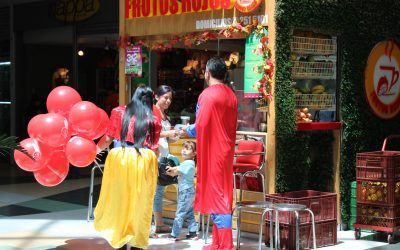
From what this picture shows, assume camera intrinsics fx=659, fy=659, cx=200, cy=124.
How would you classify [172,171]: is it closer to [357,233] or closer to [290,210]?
[290,210]

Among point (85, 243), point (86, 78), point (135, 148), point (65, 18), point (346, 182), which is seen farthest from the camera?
point (86, 78)

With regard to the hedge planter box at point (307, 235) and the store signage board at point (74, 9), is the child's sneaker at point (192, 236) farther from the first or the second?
the store signage board at point (74, 9)

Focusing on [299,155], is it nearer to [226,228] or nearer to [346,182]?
[346,182]

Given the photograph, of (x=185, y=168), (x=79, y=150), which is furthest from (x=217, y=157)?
(x=79, y=150)

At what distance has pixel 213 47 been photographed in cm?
809

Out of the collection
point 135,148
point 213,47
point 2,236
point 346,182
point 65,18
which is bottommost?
point 2,236

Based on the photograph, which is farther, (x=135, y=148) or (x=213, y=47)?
(x=213, y=47)

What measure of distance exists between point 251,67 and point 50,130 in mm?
2367

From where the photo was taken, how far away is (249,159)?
23.6 ft

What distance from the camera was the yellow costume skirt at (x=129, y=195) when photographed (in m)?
5.99

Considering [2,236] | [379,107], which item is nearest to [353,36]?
[379,107]

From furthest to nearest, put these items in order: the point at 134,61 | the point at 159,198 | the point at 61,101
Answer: the point at 134,61 → the point at 159,198 → the point at 61,101

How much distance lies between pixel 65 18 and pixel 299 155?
6992mm

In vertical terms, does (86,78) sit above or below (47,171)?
above
